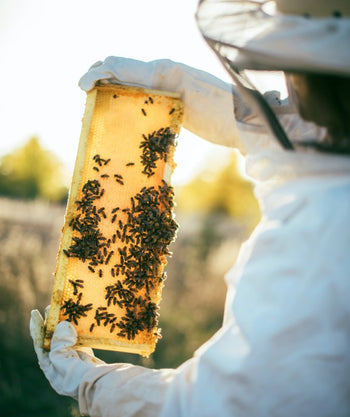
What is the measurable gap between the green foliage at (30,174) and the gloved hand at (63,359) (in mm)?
31191

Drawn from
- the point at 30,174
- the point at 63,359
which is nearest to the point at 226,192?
the point at 30,174

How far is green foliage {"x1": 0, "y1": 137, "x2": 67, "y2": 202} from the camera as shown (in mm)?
33562

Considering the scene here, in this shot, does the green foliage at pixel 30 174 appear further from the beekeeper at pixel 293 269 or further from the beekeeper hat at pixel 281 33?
the beekeeper at pixel 293 269

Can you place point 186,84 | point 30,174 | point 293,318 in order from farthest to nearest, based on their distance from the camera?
point 30,174, point 186,84, point 293,318

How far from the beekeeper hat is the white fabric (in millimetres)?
491

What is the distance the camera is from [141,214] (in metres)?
3.08

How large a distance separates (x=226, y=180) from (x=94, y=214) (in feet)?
117

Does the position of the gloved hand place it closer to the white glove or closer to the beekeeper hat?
the white glove

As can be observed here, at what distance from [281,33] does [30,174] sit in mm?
34623

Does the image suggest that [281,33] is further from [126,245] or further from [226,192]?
[226,192]

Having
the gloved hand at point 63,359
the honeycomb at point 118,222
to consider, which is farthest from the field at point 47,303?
the honeycomb at point 118,222

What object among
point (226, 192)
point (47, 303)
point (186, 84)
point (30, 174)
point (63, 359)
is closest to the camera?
point (63, 359)

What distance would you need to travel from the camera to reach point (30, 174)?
111 feet

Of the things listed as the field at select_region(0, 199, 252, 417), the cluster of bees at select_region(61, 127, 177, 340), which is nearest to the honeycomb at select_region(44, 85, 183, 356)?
the cluster of bees at select_region(61, 127, 177, 340)
